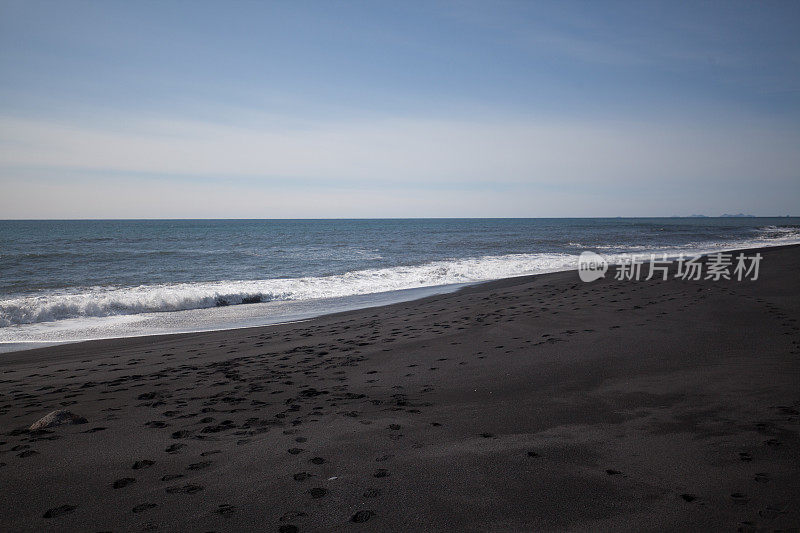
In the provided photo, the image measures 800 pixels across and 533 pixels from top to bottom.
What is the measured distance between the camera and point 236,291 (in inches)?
611

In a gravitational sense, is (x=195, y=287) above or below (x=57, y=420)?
below

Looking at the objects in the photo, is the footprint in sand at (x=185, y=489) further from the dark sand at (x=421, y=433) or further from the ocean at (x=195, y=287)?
the ocean at (x=195, y=287)

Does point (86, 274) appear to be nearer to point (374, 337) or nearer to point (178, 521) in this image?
point (374, 337)

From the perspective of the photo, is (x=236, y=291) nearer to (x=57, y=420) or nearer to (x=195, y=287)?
(x=195, y=287)

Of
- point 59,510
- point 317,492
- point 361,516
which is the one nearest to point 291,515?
point 317,492

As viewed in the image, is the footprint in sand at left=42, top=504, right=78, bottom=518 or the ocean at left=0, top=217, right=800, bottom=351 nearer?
the footprint in sand at left=42, top=504, right=78, bottom=518

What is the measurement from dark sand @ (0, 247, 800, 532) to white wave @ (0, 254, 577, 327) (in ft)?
15.0

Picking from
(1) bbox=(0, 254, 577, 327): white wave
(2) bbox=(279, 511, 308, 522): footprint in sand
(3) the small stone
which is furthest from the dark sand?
(1) bbox=(0, 254, 577, 327): white wave

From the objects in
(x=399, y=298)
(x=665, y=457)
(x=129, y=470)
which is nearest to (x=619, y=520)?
(x=665, y=457)

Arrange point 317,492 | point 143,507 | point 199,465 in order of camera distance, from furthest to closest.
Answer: point 199,465 → point 317,492 → point 143,507

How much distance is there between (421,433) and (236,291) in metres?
12.8

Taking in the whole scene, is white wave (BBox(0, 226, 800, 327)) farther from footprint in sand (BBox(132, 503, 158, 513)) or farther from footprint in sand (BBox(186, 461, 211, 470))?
footprint in sand (BBox(132, 503, 158, 513))

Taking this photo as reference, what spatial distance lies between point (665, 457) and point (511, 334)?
4.69 m

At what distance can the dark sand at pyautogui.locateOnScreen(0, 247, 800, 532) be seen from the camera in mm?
3021
